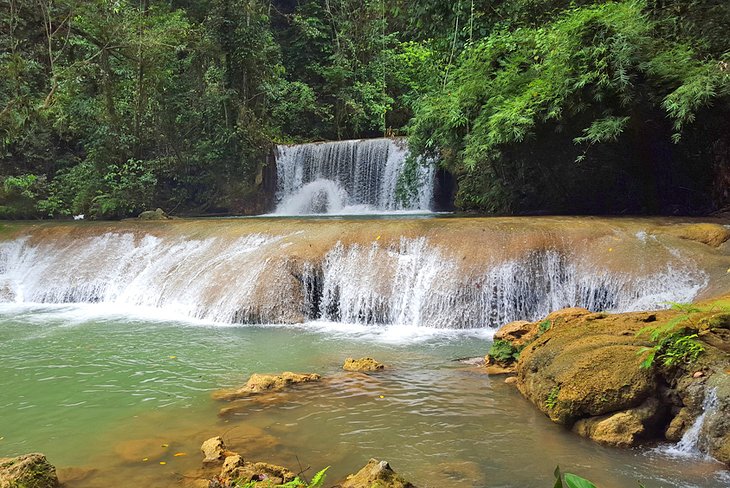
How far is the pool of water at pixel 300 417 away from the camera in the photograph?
152 inches

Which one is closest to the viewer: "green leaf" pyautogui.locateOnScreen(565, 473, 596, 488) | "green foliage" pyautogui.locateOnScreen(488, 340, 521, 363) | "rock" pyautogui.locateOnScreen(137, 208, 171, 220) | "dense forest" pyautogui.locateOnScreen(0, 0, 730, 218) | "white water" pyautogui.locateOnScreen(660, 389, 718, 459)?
"green leaf" pyautogui.locateOnScreen(565, 473, 596, 488)

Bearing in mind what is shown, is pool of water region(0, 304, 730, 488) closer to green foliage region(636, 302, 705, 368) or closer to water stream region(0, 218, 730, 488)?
water stream region(0, 218, 730, 488)

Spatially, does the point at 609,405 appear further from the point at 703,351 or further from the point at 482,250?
the point at 482,250

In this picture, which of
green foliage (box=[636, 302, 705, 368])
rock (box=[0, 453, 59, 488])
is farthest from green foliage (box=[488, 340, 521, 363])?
rock (box=[0, 453, 59, 488])

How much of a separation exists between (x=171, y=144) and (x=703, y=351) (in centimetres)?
1918

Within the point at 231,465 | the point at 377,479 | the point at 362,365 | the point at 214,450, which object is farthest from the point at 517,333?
the point at 231,465

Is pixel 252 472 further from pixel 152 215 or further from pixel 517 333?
pixel 152 215

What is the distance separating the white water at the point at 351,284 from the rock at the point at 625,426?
12.2ft

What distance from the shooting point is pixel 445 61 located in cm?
1373

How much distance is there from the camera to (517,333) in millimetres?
6422

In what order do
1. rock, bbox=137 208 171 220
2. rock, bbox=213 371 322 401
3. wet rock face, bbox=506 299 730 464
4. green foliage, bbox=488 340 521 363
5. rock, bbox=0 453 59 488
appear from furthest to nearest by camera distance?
rock, bbox=137 208 171 220 < green foliage, bbox=488 340 521 363 < rock, bbox=213 371 322 401 < wet rock face, bbox=506 299 730 464 < rock, bbox=0 453 59 488

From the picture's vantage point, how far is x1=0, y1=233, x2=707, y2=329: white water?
8250 mm

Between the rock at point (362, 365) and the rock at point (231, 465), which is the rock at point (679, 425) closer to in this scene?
the rock at point (362, 365)

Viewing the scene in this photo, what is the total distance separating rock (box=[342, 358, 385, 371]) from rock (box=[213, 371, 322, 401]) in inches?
16.0
